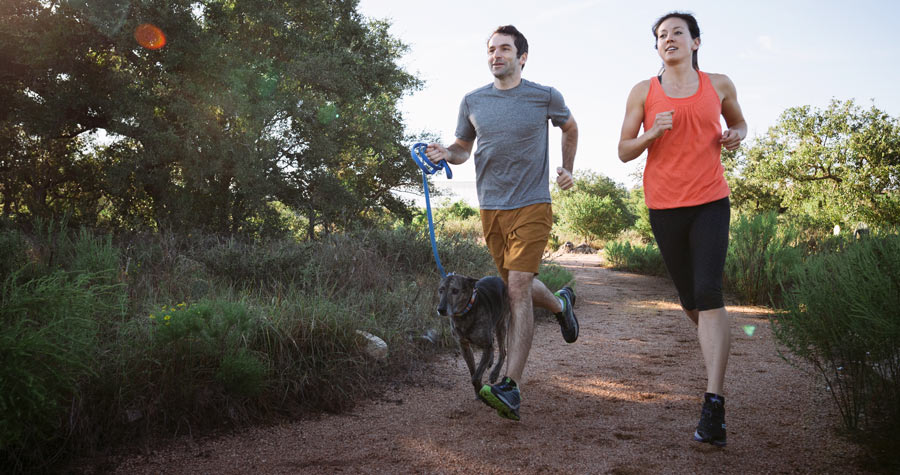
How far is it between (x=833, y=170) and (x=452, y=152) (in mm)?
21182

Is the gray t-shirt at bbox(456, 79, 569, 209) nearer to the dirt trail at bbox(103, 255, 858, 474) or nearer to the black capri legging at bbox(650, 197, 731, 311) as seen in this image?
the black capri legging at bbox(650, 197, 731, 311)

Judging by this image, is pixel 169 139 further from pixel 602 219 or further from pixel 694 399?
pixel 602 219

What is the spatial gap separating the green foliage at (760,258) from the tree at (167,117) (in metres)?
6.61

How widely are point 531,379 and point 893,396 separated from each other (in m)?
2.25

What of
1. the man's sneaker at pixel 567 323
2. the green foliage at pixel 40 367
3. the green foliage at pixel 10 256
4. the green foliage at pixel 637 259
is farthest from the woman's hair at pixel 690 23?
the green foliage at pixel 637 259

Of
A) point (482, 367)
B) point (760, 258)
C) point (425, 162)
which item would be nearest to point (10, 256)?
point (425, 162)

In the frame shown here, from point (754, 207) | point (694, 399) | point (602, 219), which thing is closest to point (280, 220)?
point (694, 399)

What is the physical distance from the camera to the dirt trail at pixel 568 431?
2650 mm

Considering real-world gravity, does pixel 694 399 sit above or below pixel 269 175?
below

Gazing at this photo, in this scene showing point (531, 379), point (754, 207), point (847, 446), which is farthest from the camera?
point (754, 207)

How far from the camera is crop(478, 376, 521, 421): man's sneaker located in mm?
2992

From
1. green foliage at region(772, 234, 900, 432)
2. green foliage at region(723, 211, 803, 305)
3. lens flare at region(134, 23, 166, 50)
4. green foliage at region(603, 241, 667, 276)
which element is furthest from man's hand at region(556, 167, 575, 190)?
lens flare at region(134, 23, 166, 50)

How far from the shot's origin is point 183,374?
10.4 feet

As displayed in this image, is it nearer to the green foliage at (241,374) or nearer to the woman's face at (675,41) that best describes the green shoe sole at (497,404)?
the green foliage at (241,374)
